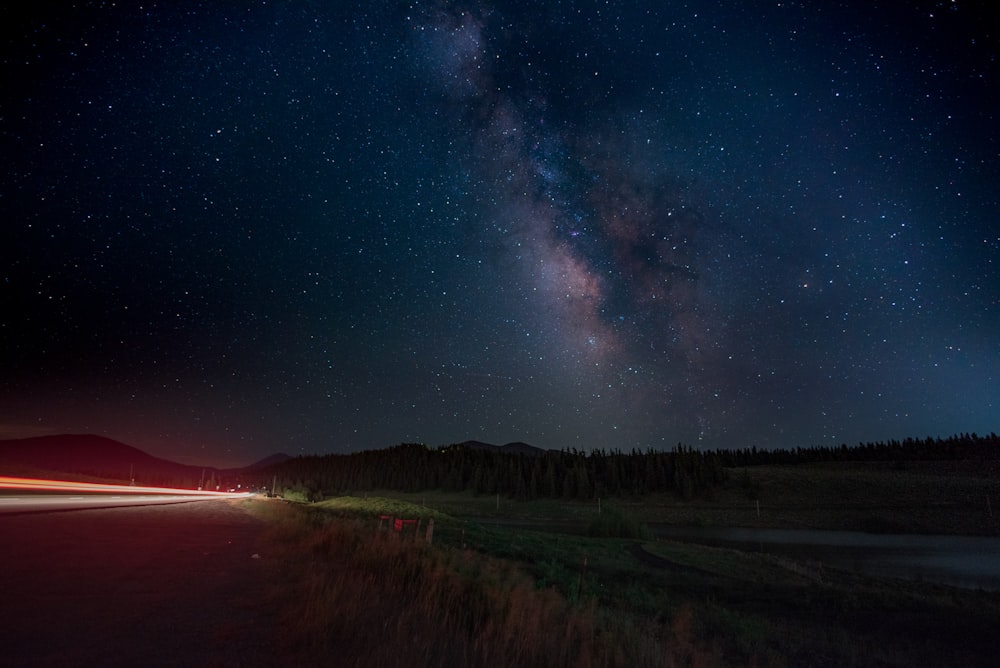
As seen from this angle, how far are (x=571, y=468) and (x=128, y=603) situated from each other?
10721 centimetres

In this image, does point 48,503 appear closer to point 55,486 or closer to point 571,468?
point 55,486

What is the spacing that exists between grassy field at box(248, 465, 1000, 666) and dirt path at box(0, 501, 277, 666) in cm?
70

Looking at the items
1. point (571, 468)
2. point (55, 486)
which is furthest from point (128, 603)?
point (571, 468)

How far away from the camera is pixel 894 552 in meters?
39.6

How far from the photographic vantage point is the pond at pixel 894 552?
28578 millimetres

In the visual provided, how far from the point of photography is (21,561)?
36.6 feet

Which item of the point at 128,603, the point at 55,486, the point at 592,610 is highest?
the point at 128,603

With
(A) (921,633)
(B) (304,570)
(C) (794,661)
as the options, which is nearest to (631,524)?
(A) (921,633)

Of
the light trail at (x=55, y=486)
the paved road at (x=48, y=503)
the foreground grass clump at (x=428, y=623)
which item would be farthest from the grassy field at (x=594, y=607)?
the light trail at (x=55, y=486)

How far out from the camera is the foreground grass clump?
20.4 ft

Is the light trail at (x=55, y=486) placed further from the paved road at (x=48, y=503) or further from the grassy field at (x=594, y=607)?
the grassy field at (x=594, y=607)

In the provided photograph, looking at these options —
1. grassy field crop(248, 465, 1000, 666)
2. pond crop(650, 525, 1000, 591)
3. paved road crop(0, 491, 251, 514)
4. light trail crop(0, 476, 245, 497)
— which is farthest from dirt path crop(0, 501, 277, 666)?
light trail crop(0, 476, 245, 497)

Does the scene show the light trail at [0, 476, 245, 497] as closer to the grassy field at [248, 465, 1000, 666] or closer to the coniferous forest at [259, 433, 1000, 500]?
the coniferous forest at [259, 433, 1000, 500]

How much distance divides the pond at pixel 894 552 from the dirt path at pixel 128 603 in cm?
2887
